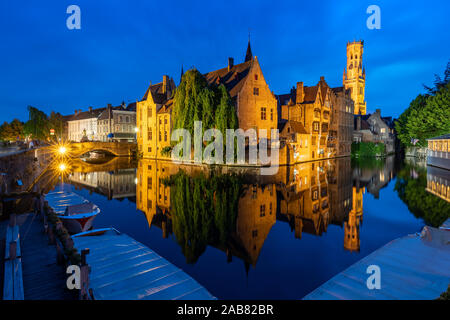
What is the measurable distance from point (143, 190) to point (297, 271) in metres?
17.6

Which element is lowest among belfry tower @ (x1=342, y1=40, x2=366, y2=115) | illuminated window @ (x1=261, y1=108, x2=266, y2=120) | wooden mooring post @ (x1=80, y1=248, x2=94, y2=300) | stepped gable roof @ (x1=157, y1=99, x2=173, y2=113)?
wooden mooring post @ (x1=80, y1=248, x2=94, y2=300)

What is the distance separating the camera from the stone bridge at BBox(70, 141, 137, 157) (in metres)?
58.3

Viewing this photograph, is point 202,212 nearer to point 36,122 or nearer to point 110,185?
point 110,185

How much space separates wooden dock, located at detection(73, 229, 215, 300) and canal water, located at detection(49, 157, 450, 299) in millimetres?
939

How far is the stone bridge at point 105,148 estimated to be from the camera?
58.3m

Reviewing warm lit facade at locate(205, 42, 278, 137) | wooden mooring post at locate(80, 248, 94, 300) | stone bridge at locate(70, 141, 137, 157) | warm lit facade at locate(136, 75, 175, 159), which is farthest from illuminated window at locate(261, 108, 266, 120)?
wooden mooring post at locate(80, 248, 94, 300)

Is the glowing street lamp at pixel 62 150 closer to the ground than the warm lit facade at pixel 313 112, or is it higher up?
closer to the ground

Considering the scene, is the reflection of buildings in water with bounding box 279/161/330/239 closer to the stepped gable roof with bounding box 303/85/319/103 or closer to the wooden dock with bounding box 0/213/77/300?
the wooden dock with bounding box 0/213/77/300

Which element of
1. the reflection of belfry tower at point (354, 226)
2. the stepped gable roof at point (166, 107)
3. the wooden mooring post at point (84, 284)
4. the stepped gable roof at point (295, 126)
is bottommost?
the reflection of belfry tower at point (354, 226)

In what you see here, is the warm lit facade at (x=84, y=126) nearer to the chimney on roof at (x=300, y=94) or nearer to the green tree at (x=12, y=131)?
the green tree at (x=12, y=131)

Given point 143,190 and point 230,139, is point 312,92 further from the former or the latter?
point 143,190

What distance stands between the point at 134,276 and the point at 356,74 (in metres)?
129

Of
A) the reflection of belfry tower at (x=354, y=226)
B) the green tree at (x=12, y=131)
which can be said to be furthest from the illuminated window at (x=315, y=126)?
the green tree at (x=12, y=131)

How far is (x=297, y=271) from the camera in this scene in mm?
8680
